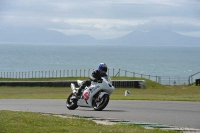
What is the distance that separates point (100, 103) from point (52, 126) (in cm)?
591

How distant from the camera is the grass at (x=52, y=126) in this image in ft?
43.8

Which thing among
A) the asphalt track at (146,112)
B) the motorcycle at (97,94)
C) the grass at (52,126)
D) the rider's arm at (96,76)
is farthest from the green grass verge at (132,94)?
the grass at (52,126)

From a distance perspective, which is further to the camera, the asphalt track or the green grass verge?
the green grass verge

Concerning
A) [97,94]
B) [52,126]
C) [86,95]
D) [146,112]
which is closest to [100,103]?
[97,94]

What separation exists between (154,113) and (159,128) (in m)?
4.51

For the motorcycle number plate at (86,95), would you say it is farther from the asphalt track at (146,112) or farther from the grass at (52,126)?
the grass at (52,126)

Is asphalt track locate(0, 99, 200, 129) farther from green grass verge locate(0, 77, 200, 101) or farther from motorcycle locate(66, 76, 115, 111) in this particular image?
green grass verge locate(0, 77, 200, 101)

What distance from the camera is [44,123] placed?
48.6 ft

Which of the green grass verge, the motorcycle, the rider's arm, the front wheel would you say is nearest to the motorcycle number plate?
the motorcycle

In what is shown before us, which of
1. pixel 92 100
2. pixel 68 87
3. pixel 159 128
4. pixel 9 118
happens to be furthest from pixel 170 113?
pixel 68 87

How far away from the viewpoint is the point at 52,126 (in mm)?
14234

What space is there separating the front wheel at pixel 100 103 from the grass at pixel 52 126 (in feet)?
12.8

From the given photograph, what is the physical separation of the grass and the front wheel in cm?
389

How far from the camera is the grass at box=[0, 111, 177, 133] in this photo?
43.8 feet
